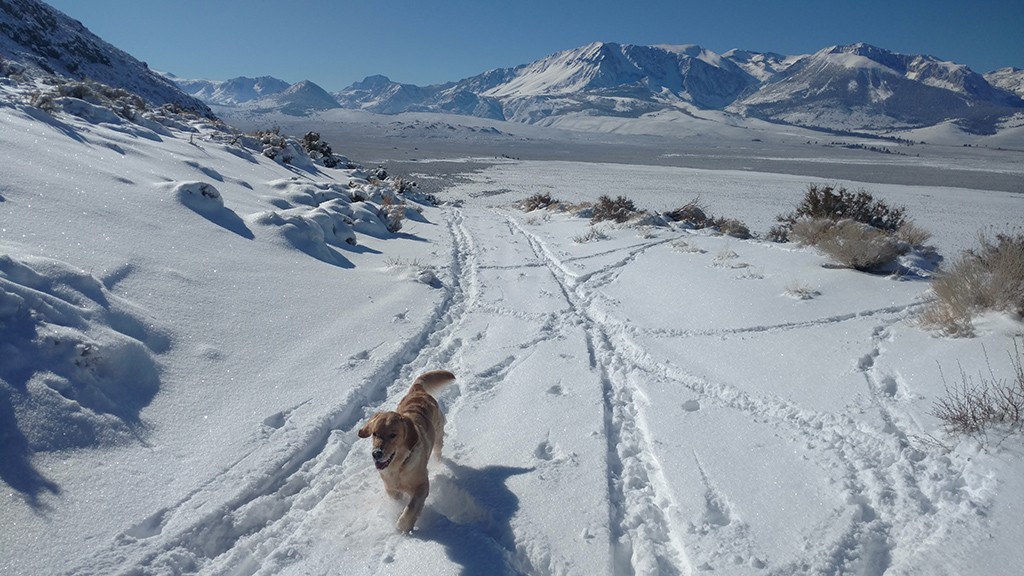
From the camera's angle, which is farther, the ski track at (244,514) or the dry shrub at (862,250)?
the dry shrub at (862,250)

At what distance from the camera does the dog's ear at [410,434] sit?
2753mm

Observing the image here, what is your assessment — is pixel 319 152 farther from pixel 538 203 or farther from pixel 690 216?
pixel 690 216

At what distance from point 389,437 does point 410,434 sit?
162 mm

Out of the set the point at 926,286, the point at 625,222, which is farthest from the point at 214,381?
the point at 625,222

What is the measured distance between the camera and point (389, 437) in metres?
2.64

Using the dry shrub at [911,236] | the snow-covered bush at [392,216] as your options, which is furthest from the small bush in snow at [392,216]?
the dry shrub at [911,236]

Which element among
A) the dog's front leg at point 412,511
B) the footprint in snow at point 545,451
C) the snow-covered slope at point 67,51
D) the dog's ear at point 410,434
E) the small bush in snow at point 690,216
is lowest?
the footprint in snow at point 545,451

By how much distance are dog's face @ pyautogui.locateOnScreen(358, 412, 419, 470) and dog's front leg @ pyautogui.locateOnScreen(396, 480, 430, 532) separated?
0.29 metres

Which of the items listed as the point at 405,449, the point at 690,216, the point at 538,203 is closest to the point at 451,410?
the point at 405,449

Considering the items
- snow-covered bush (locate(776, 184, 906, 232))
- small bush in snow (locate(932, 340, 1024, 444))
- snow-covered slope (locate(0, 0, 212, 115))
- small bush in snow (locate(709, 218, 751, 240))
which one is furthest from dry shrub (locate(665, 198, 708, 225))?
Answer: snow-covered slope (locate(0, 0, 212, 115))

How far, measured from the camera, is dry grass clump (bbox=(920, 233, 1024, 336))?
480cm

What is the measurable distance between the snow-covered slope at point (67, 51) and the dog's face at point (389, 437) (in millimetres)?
29043

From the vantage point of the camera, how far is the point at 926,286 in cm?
684

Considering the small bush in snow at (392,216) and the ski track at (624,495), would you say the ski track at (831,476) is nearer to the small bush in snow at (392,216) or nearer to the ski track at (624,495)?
the ski track at (624,495)
